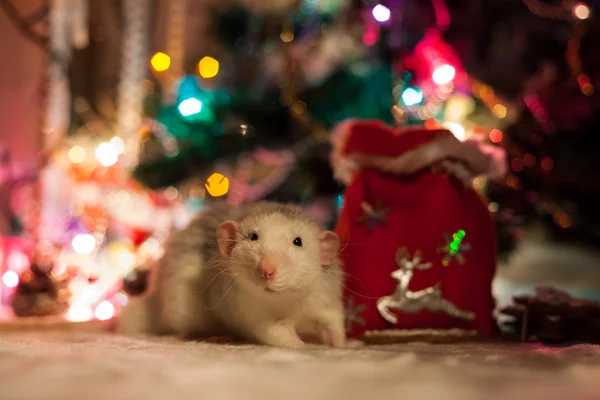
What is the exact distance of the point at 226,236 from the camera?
0.95m

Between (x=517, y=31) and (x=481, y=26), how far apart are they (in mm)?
130

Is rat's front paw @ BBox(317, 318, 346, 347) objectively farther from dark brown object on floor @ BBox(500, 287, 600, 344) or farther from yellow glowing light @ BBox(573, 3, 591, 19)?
yellow glowing light @ BBox(573, 3, 591, 19)

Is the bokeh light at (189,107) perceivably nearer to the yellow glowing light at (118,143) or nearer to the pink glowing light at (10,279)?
the yellow glowing light at (118,143)

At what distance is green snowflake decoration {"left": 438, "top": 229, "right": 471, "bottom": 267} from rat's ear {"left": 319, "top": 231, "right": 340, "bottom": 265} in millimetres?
245

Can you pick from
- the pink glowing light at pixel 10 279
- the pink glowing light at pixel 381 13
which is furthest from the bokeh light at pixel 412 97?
the pink glowing light at pixel 10 279

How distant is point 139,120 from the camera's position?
1950 millimetres

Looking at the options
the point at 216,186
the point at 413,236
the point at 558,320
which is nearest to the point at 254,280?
the point at 413,236

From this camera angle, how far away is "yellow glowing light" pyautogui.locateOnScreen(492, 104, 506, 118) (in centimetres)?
168

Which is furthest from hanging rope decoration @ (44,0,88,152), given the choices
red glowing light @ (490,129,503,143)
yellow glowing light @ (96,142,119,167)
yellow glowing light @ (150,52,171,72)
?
red glowing light @ (490,129,503,143)

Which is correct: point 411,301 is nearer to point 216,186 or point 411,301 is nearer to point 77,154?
point 216,186

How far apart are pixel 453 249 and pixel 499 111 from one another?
763 millimetres

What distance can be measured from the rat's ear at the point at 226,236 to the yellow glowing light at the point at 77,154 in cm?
107

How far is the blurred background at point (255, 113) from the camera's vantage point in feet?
5.26

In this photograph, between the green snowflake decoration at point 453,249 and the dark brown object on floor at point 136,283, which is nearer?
the green snowflake decoration at point 453,249
